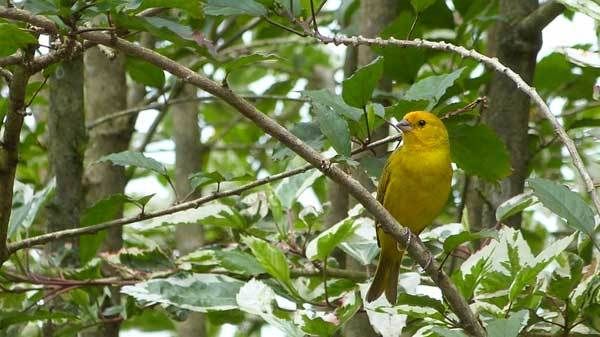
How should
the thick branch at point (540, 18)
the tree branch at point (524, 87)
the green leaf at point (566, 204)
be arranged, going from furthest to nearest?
1. the thick branch at point (540, 18)
2. the green leaf at point (566, 204)
3. the tree branch at point (524, 87)

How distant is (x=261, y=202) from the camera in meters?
3.77

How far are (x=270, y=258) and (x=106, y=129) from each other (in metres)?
1.50

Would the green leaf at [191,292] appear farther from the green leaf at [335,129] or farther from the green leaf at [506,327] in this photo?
the green leaf at [506,327]

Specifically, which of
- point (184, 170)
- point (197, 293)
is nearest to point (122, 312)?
point (197, 293)

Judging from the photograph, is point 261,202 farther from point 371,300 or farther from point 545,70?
point 545,70

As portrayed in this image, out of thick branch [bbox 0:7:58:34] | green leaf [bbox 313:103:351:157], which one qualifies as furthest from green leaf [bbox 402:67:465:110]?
thick branch [bbox 0:7:58:34]

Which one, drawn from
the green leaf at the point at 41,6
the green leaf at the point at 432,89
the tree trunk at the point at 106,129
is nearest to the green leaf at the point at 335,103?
the green leaf at the point at 432,89

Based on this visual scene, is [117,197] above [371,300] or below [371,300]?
above

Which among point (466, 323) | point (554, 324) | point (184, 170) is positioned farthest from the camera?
point (184, 170)

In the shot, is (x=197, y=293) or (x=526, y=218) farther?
(x=526, y=218)

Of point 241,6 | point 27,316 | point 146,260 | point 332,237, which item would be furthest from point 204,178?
point 27,316

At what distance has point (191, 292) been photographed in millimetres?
3232

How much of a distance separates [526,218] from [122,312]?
113 inches

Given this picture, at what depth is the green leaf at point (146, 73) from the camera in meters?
3.84
